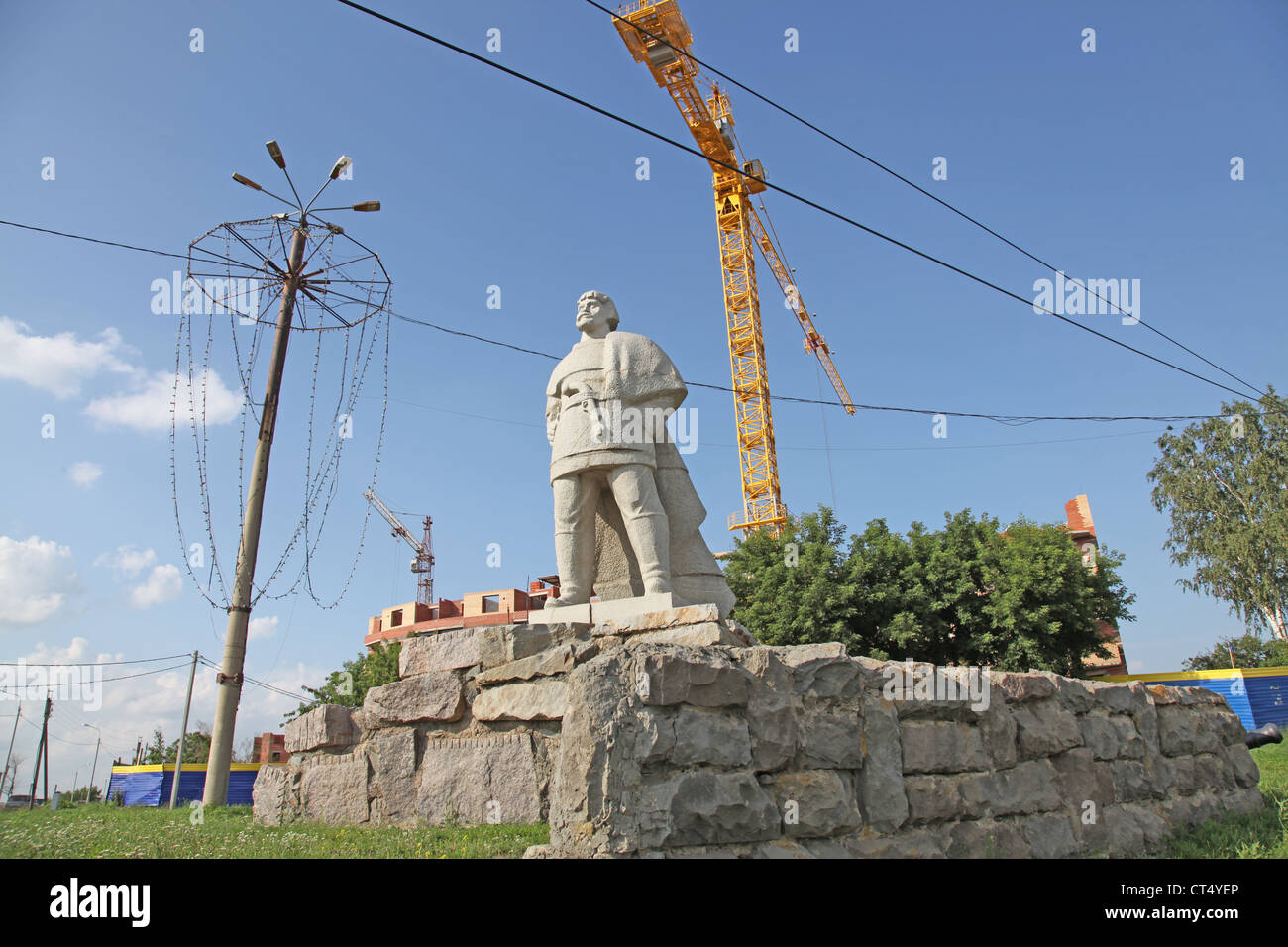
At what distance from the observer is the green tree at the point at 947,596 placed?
2323 cm

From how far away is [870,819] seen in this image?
4.69 meters

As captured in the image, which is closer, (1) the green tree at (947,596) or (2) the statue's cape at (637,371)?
(2) the statue's cape at (637,371)

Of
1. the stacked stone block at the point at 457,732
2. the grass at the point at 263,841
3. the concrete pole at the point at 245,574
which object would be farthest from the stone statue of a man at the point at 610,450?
the concrete pole at the point at 245,574

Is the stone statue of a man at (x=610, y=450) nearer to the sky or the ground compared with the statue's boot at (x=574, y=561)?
nearer to the sky

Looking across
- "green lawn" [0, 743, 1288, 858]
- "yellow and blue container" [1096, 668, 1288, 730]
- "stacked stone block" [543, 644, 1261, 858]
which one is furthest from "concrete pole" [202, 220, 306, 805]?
"yellow and blue container" [1096, 668, 1288, 730]

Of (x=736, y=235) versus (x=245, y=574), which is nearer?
(x=245, y=574)

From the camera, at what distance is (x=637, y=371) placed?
7250mm

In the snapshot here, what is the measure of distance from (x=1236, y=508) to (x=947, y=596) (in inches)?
565

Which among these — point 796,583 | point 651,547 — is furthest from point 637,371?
point 796,583

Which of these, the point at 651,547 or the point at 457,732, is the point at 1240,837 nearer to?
the point at 651,547

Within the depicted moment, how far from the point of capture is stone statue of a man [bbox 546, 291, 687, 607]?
6.92 m

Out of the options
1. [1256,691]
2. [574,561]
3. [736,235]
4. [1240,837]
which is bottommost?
[1240,837]

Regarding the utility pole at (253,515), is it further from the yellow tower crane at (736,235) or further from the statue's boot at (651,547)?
the yellow tower crane at (736,235)
